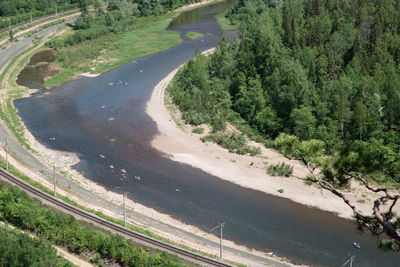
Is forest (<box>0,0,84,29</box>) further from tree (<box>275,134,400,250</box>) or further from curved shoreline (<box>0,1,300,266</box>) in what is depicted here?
tree (<box>275,134,400,250</box>)

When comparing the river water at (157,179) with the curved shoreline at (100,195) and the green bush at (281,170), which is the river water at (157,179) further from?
the green bush at (281,170)

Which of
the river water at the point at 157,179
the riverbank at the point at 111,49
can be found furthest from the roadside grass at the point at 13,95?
the riverbank at the point at 111,49

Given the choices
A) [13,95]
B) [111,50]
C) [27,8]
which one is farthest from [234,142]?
→ [27,8]

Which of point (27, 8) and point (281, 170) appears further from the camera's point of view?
point (27, 8)

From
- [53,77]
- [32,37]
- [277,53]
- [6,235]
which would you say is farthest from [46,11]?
[6,235]

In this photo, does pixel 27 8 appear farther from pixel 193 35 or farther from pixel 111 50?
pixel 193 35

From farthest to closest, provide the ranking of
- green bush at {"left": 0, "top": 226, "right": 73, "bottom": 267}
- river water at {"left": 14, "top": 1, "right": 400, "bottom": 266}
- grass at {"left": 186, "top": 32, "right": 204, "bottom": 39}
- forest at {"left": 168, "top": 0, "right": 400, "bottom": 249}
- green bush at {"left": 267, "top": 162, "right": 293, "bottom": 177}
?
grass at {"left": 186, "top": 32, "right": 204, "bottom": 39} → forest at {"left": 168, "top": 0, "right": 400, "bottom": 249} → green bush at {"left": 267, "top": 162, "right": 293, "bottom": 177} → river water at {"left": 14, "top": 1, "right": 400, "bottom": 266} → green bush at {"left": 0, "top": 226, "right": 73, "bottom": 267}

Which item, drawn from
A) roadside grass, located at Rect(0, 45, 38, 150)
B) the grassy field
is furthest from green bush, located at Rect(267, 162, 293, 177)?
the grassy field
